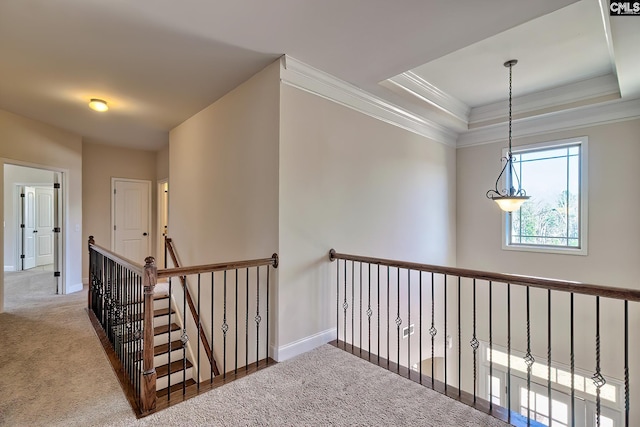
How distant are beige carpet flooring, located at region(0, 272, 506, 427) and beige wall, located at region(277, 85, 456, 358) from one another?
490 millimetres

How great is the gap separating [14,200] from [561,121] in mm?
10729

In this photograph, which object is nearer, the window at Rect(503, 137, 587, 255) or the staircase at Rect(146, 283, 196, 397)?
the staircase at Rect(146, 283, 196, 397)

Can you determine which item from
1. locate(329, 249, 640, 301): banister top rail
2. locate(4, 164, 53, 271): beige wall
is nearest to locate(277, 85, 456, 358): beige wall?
locate(329, 249, 640, 301): banister top rail

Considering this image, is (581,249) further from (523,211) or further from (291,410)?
(291,410)

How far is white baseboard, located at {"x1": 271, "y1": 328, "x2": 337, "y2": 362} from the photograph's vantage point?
271 cm

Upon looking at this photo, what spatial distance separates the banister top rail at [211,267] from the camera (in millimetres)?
2109

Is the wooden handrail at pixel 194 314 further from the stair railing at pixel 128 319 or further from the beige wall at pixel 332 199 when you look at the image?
the beige wall at pixel 332 199

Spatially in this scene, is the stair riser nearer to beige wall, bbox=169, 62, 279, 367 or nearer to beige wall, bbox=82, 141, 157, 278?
beige wall, bbox=169, 62, 279, 367

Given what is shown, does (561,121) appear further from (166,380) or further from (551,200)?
(166,380)

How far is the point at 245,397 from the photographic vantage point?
2.15 meters

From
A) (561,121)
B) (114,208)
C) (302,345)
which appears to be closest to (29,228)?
(114,208)

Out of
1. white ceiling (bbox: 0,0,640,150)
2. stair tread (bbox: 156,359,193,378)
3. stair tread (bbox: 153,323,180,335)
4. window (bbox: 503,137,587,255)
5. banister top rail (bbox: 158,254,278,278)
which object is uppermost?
white ceiling (bbox: 0,0,640,150)

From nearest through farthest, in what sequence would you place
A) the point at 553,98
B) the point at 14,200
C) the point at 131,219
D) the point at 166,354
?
1. the point at 166,354
2. the point at 553,98
3. the point at 131,219
4. the point at 14,200

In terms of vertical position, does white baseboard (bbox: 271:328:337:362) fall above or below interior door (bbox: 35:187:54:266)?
below
